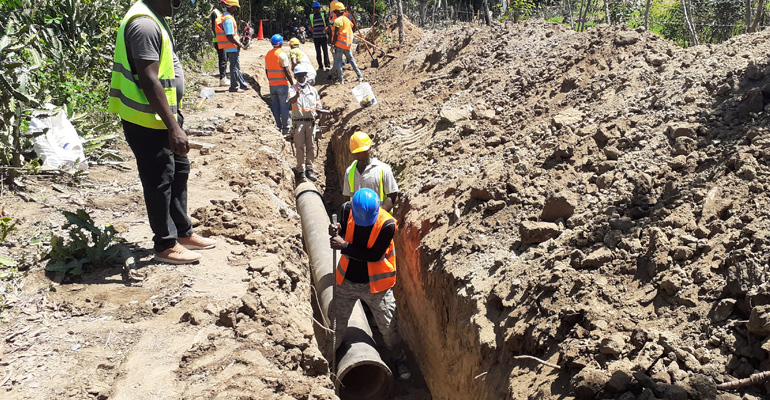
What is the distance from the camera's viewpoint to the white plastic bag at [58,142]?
5.26 metres

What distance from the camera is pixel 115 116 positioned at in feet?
23.1

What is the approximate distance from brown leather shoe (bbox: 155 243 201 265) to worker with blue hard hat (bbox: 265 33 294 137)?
17.8 feet

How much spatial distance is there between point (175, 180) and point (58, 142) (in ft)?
7.38

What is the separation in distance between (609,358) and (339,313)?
2.50 metres

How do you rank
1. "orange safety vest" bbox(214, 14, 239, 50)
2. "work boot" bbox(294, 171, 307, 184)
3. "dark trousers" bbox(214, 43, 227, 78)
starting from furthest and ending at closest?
"dark trousers" bbox(214, 43, 227, 78) < "orange safety vest" bbox(214, 14, 239, 50) < "work boot" bbox(294, 171, 307, 184)

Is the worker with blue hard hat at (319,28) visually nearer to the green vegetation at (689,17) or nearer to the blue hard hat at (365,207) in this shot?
the green vegetation at (689,17)

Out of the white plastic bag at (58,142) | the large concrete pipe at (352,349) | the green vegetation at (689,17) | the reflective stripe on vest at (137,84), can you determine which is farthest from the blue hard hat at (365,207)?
the green vegetation at (689,17)

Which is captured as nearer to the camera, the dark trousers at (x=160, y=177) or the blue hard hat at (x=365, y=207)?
the dark trousers at (x=160, y=177)

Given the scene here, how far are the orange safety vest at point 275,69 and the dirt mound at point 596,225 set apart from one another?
290 centimetres

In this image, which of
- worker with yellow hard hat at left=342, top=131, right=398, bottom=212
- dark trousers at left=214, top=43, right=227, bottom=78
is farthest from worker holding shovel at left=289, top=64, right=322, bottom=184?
dark trousers at left=214, top=43, right=227, bottom=78

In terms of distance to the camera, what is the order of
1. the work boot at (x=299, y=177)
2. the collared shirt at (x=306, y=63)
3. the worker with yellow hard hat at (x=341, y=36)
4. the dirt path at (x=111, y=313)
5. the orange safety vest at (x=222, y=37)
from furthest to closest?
the worker with yellow hard hat at (x=341, y=36) → the orange safety vest at (x=222, y=37) → the work boot at (x=299, y=177) → the collared shirt at (x=306, y=63) → the dirt path at (x=111, y=313)

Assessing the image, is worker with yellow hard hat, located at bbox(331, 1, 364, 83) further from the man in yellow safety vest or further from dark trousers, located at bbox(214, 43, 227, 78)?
the man in yellow safety vest

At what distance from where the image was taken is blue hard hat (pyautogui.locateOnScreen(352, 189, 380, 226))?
14.8 feet

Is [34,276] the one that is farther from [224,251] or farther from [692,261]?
[692,261]
